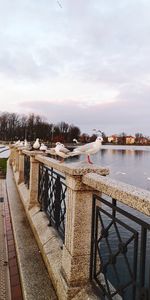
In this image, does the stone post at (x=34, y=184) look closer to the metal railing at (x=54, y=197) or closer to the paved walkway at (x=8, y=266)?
the metal railing at (x=54, y=197)

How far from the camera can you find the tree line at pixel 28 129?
10931cm

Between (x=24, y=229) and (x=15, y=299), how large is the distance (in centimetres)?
208

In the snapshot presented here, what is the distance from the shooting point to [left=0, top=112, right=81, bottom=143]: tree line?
359 feet

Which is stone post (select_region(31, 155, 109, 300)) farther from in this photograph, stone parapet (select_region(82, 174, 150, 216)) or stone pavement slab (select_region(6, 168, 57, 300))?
stone pavement slab (select_region(6, 168, 57, 300))

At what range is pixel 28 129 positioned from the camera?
111 metres

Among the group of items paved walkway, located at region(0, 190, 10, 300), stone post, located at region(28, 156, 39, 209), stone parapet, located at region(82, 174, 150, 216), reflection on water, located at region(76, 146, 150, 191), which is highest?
stone parapet, located at region(82, 174, 150, 216)

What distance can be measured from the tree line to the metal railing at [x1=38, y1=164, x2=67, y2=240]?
323ft

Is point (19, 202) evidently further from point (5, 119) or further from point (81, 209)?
point (5, 119)

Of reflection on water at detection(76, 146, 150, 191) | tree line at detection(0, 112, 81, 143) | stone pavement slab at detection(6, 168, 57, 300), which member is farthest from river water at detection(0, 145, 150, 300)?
tree line at detection(0, 112, 81, 143)

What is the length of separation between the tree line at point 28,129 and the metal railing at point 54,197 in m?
98.5

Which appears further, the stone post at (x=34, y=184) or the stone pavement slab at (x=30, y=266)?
the stone post at (x=34, y=184)

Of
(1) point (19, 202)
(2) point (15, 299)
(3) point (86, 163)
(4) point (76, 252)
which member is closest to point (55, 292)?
(2) point (15, 299)

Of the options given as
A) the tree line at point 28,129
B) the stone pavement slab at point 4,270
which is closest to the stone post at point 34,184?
the stone pavement slab at point 4,270

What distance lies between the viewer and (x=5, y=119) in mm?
117188
